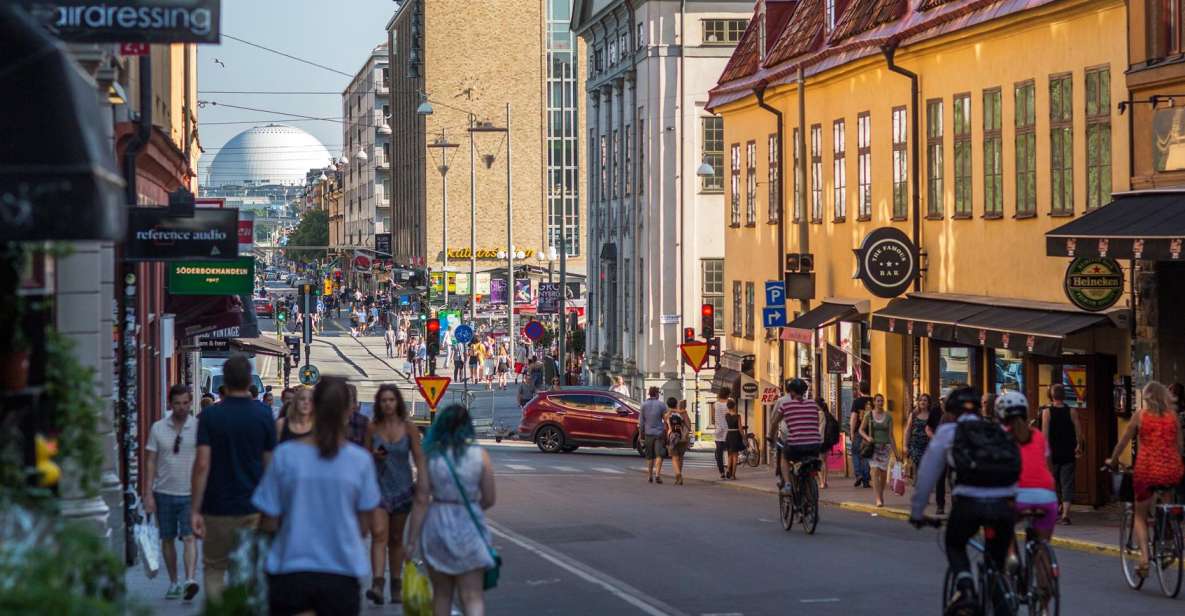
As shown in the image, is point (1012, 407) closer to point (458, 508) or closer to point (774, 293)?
point (458, 508)

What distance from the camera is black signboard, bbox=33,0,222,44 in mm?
11016

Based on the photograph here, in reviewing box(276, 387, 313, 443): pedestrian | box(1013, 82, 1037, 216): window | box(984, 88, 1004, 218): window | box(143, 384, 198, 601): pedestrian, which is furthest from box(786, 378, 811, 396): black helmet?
box(143, 384, 198, 601): pedestrian

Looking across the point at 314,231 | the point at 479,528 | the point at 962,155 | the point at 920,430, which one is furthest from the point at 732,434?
the point at 314,231

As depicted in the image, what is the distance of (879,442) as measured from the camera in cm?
2583

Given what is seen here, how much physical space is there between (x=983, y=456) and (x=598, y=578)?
233 inches

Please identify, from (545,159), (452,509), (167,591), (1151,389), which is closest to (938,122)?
(1151,389)

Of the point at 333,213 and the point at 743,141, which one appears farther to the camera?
the point at 333,213

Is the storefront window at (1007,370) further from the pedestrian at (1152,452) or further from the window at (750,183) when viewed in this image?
the window at (750,183)

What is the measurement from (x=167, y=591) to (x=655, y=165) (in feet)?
137

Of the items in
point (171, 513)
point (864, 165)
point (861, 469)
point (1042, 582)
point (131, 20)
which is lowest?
point (861, 469)

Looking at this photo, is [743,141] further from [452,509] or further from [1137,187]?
[452,509]

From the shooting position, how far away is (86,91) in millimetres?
7859

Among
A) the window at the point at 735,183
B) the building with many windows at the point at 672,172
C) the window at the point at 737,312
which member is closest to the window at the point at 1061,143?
the window at the point at 735,183

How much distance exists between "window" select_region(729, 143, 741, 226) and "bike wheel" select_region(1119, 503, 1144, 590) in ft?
93.2
